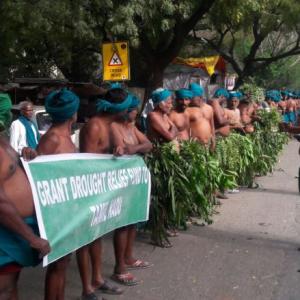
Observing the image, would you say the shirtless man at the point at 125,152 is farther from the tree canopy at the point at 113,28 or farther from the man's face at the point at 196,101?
the tree canopy at the point at 113,28

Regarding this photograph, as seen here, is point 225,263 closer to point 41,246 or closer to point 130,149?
point 130,149

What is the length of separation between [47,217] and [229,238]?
3575 millimetres

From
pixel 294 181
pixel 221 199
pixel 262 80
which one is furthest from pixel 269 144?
pixel 262 80

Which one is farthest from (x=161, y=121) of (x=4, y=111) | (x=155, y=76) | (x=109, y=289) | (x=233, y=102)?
(x=155, y=76)

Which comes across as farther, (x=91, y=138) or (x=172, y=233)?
(x=172, y=233)

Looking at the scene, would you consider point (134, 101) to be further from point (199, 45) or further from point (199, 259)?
point (199, 45)

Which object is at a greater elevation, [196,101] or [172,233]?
[196,101]

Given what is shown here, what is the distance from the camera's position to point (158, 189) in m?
6.13

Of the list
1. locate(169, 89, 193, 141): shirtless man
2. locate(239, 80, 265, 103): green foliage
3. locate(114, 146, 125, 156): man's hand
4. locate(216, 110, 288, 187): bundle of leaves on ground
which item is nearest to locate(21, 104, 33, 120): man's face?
locate(169, 89, 193, 141): shirtless man

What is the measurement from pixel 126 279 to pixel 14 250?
2095 millimetres

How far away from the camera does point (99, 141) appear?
5020 mm

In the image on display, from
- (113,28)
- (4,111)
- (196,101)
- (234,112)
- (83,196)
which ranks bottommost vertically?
(234,112)

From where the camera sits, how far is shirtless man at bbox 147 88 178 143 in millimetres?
6773

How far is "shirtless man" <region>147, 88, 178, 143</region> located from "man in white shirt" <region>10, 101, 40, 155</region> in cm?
243
